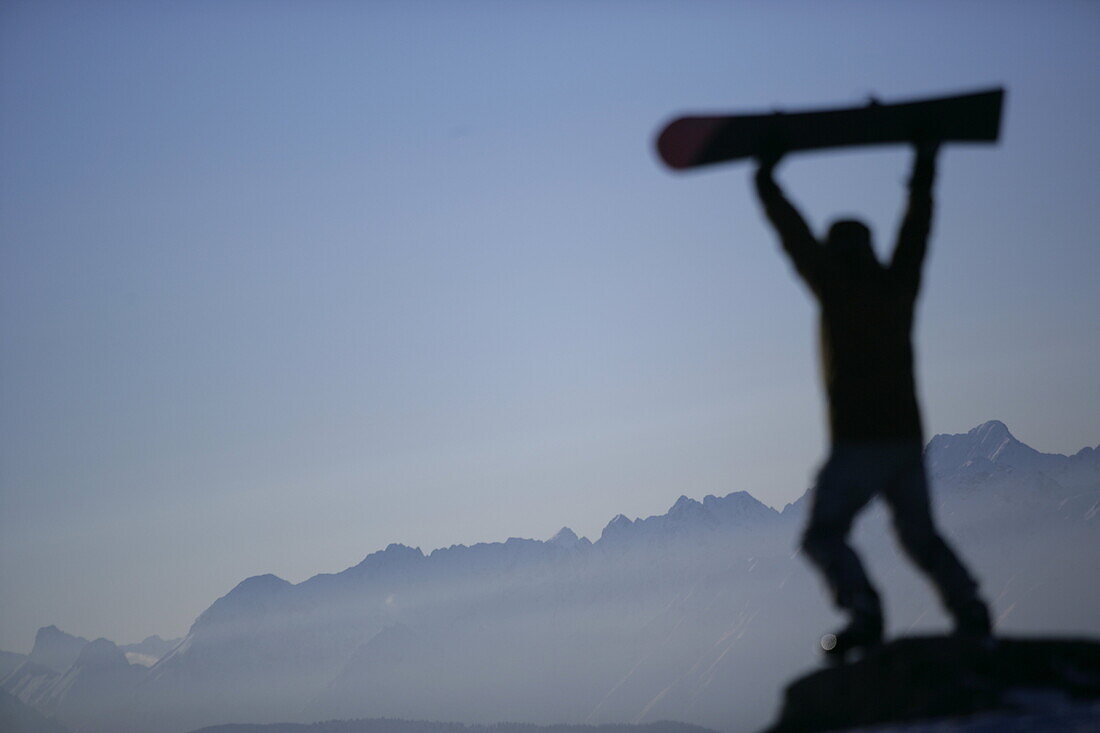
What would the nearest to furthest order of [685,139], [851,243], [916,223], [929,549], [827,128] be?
1. [929,549]
2. [851,243]
3. [916,223]
4. [685,139]
5. [827,128]

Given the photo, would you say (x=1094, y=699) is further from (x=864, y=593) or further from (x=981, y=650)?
(x=864, y=593)

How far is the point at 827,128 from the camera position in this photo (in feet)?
26.4

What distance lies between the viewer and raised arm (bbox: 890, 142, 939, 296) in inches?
297

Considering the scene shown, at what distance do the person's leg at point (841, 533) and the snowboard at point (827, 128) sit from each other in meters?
2.48

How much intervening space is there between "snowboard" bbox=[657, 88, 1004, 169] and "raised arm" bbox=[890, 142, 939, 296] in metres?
0.23

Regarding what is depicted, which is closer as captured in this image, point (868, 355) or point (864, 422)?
point (864, 422)

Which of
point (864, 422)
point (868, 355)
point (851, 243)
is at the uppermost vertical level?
point (851, 243)

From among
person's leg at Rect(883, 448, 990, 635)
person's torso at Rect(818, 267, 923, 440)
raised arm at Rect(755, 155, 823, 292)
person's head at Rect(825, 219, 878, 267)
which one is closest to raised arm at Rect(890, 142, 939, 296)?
person's torso at Rect(818, 267, 923, 440)

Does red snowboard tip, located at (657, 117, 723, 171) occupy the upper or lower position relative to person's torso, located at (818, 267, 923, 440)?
upper

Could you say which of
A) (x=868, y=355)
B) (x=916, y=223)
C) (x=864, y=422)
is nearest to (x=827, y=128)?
(x=916, y=223)

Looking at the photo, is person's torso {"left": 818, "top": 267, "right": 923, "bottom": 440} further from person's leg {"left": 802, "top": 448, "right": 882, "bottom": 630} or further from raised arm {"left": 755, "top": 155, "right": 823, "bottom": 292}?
person's leg {"left": 802, "top": 448, "right": 882, "bottom": 630}

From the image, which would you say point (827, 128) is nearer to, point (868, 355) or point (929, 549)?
point (868, 355)

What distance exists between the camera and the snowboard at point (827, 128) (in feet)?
25.7

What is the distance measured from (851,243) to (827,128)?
1131 mm
